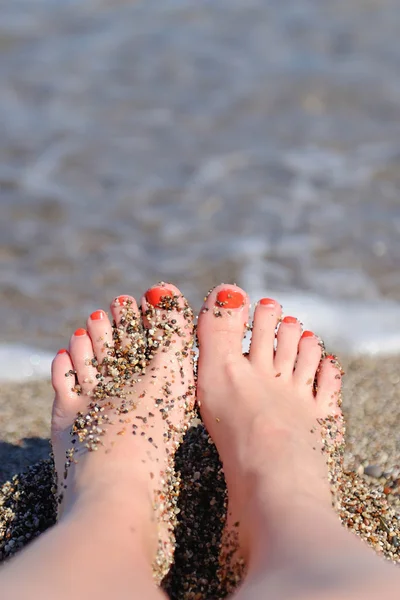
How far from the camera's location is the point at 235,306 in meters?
2.59

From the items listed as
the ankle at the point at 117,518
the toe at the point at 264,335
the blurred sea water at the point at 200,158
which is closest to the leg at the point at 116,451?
the ankle at the point at 117,518

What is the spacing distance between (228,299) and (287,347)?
29cm

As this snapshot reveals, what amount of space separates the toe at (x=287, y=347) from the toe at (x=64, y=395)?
0.71m

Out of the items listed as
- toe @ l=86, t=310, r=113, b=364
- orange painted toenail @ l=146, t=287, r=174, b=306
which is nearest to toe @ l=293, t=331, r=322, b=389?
orange painted toenail @ l=146, t=287, r=174, b=306

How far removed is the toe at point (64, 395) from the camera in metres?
2.40

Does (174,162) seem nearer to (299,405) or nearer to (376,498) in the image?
(299,405)

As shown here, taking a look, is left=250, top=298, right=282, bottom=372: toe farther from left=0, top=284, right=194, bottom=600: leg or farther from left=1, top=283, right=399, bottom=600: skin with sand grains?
left=0, top=284, right=194, bottom=600: leg

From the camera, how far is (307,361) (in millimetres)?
2678

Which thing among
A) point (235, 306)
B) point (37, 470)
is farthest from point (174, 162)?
point (37, 470)

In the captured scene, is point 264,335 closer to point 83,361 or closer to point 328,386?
point 328,386

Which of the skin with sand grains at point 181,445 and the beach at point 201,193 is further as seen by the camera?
the beach at point 201,193

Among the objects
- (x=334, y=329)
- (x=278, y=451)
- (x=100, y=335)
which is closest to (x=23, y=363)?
(x=100, y=335)

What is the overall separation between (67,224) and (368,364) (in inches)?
77.3

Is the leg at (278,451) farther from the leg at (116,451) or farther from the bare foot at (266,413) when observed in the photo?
the leg at (116,451)
